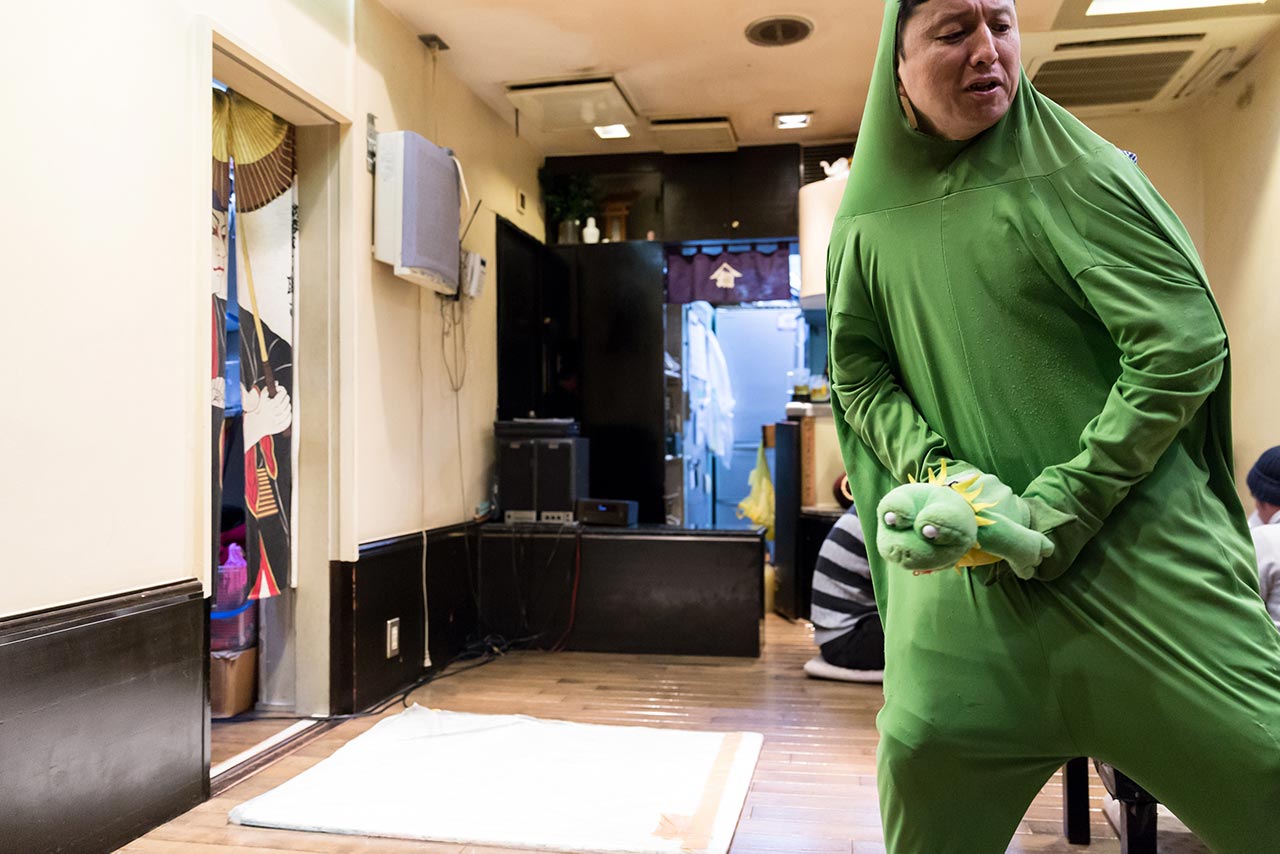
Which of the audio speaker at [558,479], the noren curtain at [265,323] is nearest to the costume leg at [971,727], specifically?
the noren curtain at [265,323]

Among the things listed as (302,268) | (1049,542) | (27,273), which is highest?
(302,268)

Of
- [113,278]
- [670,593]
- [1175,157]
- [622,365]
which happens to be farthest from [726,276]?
[113,278]

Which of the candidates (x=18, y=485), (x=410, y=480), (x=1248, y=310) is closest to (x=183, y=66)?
(x=18, y=485)

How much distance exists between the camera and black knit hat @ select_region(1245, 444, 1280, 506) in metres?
2.32

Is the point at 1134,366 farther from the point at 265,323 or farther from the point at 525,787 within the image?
the point at 265,323

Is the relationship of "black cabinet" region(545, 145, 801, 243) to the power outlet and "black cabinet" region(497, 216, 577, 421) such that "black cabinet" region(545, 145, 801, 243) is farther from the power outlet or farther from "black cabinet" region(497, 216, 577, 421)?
the power outlet

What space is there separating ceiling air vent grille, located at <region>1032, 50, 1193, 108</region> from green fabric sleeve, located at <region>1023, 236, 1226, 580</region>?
3754 mm

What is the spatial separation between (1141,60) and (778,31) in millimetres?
1726

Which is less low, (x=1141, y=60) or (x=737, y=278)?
(x=1141, y=60)

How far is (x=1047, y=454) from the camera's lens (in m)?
1.04

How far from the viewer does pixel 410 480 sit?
3760mm

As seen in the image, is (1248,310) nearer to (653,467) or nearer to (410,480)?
(653,467)

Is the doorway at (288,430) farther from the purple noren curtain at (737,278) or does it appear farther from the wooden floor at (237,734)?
the purple noren curtain at (737,278)

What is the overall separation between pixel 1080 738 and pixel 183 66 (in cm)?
267
